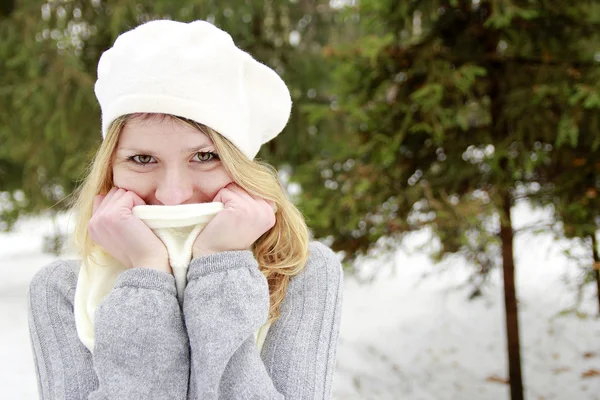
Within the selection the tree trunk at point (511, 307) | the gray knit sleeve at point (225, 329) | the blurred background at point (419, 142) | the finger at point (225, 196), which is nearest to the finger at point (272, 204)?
the finger at point (225, 196)

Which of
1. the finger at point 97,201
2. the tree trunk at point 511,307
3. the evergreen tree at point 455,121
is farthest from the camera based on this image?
the tree trunk at point 511,307

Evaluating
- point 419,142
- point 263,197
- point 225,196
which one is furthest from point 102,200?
point 419,142

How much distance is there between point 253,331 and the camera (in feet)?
5.04

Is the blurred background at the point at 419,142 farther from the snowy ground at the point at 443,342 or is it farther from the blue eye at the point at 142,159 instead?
the blue eye at the point at 142,159

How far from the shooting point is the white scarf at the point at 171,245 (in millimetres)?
1615

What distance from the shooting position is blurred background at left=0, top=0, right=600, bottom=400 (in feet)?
13.5

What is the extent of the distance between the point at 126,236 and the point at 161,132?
0.33 metres

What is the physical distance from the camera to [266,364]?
5.38 ft

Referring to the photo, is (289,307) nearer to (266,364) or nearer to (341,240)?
(266,364)

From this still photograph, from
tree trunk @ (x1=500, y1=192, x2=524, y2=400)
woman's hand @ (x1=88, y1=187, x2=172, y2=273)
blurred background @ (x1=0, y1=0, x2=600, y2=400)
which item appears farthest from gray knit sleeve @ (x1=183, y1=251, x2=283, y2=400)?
tree trunk @ (x1=500, y1=192, x2=524, y2=400)

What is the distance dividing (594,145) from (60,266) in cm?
353

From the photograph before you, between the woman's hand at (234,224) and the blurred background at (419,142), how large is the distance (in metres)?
1.02

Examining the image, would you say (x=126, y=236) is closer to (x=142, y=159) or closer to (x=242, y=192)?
(x=142, y=159)

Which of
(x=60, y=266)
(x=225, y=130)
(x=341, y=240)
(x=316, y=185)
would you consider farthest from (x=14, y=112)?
(x=225, y=130)
